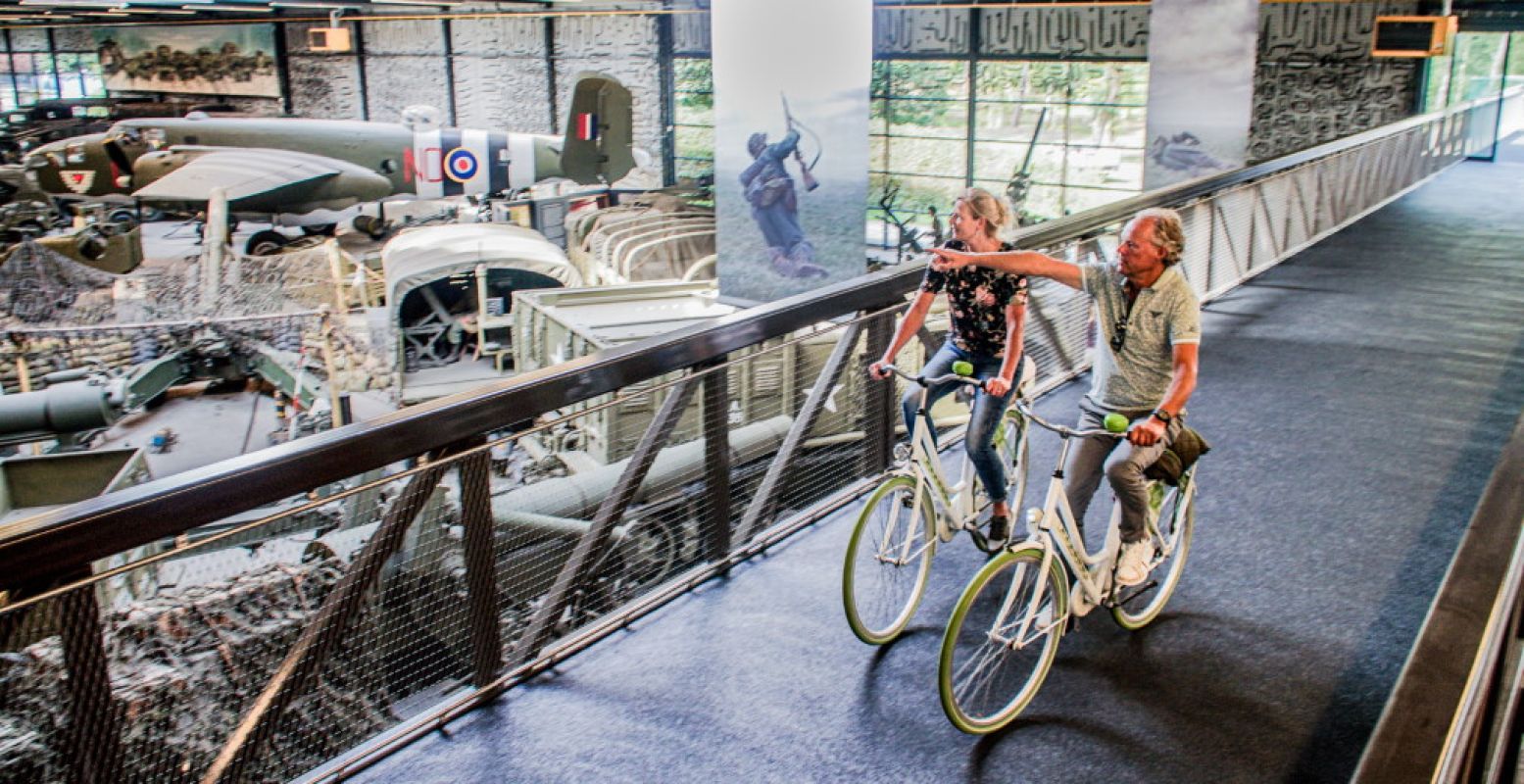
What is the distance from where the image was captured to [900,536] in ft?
13.3

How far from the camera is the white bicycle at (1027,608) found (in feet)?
11.3

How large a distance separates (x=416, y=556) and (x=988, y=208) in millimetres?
2463

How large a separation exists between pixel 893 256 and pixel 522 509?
20367mm

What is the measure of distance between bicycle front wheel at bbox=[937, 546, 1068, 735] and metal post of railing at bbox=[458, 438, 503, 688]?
1455mm

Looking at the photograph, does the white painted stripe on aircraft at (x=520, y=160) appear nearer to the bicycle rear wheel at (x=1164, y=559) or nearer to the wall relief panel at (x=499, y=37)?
the wall relief panel at (x=499, y=37)

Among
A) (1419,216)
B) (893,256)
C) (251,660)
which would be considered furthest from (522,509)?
(893,256)

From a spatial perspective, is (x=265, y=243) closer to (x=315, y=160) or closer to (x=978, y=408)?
(x=315, y=160)

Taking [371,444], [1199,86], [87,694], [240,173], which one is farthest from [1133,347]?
[240,173]

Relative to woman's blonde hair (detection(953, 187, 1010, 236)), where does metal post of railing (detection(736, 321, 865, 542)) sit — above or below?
below

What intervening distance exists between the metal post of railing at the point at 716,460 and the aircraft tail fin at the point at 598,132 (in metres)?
24.2

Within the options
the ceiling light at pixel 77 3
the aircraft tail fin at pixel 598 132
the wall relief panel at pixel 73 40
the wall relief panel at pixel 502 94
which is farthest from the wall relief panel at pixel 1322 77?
the wall relief panel at pixel 73 40

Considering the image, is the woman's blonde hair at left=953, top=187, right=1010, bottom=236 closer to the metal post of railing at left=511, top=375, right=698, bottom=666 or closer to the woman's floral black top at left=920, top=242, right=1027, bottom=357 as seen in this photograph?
the woman's floral black top at left=920, top=242, right=1027, bottom=357

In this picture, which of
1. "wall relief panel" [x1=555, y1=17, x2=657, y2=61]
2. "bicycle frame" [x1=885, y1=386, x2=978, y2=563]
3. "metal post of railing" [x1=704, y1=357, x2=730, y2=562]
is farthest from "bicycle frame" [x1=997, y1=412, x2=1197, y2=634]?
"wall relief panel" [x1=555, y1=17, x2=657, y2=61]

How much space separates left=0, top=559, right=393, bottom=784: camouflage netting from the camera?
3.65 metres
